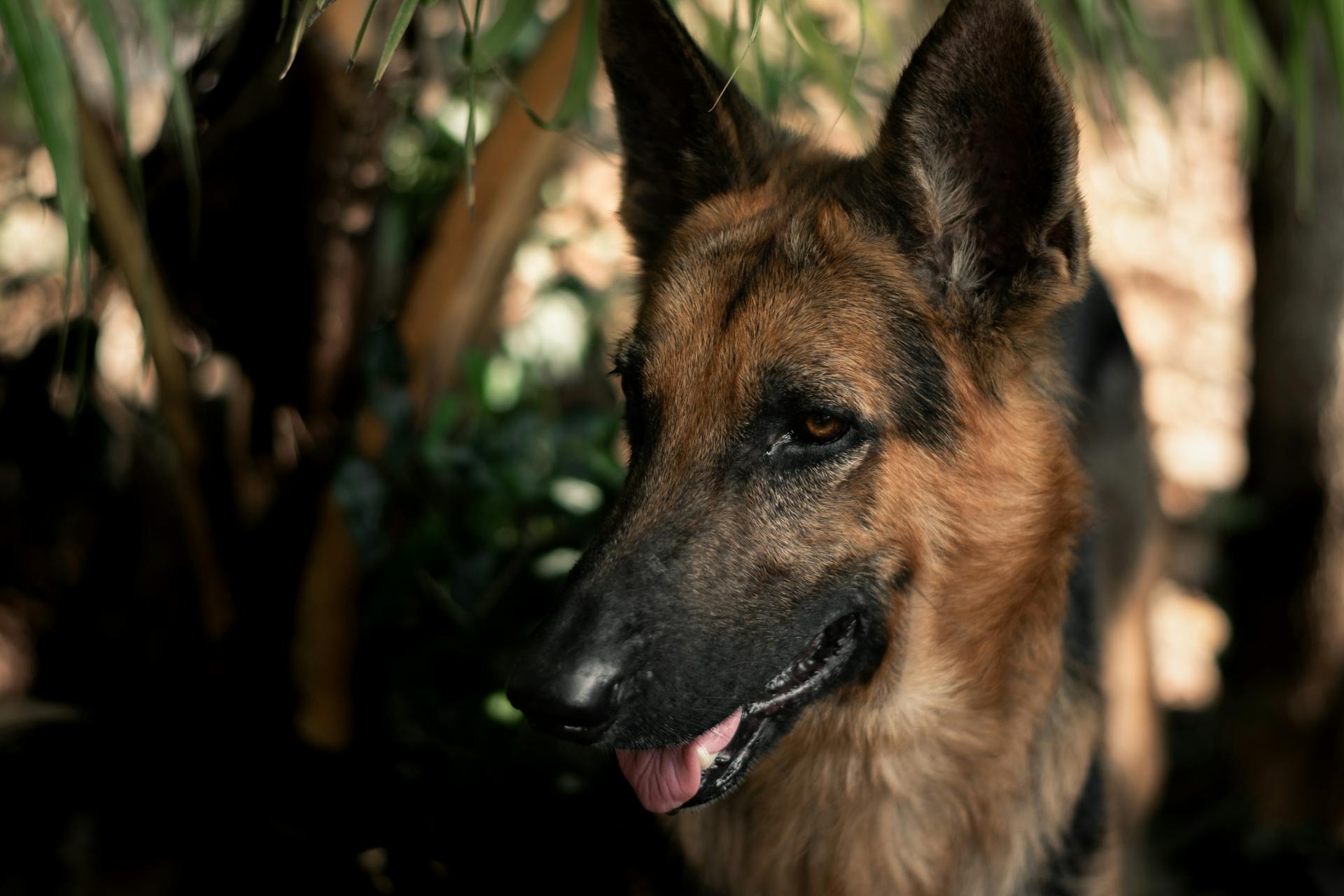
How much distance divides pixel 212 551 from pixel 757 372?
2219mm

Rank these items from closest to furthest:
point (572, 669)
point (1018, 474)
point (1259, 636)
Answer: point (572, 669), point (1018, 474), point (1259, 636)

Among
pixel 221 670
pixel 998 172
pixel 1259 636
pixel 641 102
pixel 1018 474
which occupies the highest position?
pixel 641 102

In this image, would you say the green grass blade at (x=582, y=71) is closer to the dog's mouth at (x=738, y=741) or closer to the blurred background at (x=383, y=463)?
the blurred background at (x=383, y=463)

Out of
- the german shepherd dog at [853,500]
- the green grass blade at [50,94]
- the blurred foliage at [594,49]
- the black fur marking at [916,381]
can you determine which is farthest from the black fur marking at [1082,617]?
the green grass blade at [50,94]

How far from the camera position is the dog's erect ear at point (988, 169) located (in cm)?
198

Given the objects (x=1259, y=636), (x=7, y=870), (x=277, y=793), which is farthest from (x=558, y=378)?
(x=1259, y=636)

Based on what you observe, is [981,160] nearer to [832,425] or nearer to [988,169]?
[988,169]

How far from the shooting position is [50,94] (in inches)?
71.9

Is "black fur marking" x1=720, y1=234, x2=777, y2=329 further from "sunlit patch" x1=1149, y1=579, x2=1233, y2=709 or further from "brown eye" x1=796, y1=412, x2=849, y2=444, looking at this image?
"sunlit patch" x1=1149, y1=579, x2=1233, y2=709

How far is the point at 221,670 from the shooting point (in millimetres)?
3617

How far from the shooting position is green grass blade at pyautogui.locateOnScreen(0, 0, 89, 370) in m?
1.77

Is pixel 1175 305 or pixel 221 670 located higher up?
pixel 221 670

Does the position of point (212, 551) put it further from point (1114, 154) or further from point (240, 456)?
point (1114, 154)

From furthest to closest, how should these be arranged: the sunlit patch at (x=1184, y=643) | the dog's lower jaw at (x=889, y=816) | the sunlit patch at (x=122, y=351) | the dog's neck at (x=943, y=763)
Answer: the sunlit patch at (x=1184, y=643), the sunlit patch at (x=122, y=351), the dog's lower jaw at (x=889, y=816), the dog's neck at (x=943, y=763)
